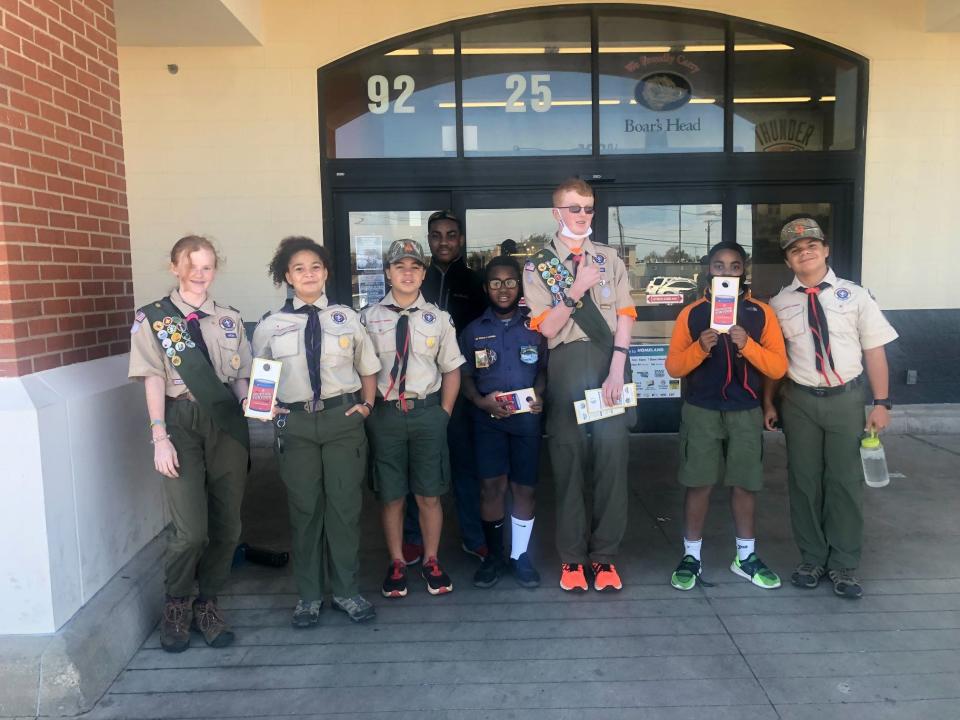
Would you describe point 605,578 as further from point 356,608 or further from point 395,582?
→ point 356,608

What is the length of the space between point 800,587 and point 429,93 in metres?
5.02

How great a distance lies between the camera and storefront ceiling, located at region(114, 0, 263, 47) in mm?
5375

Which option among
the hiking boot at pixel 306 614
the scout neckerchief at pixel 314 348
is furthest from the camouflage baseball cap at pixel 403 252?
the hiking boot at pixel 306 614

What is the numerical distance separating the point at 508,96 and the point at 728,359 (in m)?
3.90

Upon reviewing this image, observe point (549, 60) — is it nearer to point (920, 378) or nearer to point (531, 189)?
point (531, 189)

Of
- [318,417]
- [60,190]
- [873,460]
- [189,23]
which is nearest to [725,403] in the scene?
[873,460]

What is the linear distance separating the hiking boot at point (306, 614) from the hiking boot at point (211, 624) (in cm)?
29

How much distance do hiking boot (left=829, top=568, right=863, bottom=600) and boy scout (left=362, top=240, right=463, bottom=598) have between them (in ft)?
6.60

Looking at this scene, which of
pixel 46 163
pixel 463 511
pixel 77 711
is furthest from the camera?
pixel 463 511

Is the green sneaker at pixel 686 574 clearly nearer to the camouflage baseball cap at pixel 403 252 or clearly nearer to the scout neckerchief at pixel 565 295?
the scout neckerchief at pixel 565 295

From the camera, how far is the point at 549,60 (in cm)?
675

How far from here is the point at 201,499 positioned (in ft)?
11.0

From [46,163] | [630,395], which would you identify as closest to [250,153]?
[46,163]

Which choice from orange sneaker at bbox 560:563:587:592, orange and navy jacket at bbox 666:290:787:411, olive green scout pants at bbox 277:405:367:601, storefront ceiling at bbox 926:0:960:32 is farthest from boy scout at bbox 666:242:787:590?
storefront ceiling at bbox 926:0:960:32
